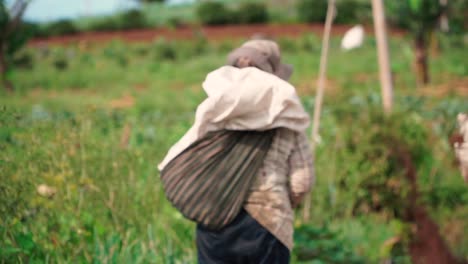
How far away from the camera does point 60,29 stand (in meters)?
31.0

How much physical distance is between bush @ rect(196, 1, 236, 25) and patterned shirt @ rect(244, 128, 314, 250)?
2776 centimetres

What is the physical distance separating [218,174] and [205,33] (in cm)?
2638

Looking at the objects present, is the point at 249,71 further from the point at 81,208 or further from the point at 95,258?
the point at 81,208

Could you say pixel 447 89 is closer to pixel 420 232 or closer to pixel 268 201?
pixel 420 232

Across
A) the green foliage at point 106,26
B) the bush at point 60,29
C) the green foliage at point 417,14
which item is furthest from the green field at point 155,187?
the bush at point 60,29

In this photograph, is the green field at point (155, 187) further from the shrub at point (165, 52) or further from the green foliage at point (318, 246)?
the shrub at point (165, 52)

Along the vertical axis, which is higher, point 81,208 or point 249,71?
point 249,71

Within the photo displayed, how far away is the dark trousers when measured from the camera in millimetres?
2713

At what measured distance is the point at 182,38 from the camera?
1088 inches

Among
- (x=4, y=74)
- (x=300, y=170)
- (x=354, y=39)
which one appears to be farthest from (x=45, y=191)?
(x=4, y=74)

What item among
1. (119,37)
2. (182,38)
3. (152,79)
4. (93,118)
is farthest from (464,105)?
(119,37)

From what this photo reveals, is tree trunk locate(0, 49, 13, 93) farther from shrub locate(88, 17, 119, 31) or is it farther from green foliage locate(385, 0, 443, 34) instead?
shrub locate(88, 17, 119, 31)

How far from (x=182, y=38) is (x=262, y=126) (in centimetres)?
2534

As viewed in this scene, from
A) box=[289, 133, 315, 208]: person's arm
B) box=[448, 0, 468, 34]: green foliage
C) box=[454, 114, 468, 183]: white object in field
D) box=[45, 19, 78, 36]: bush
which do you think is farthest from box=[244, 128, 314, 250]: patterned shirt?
box=[45, 19, 78, 36]: bush
